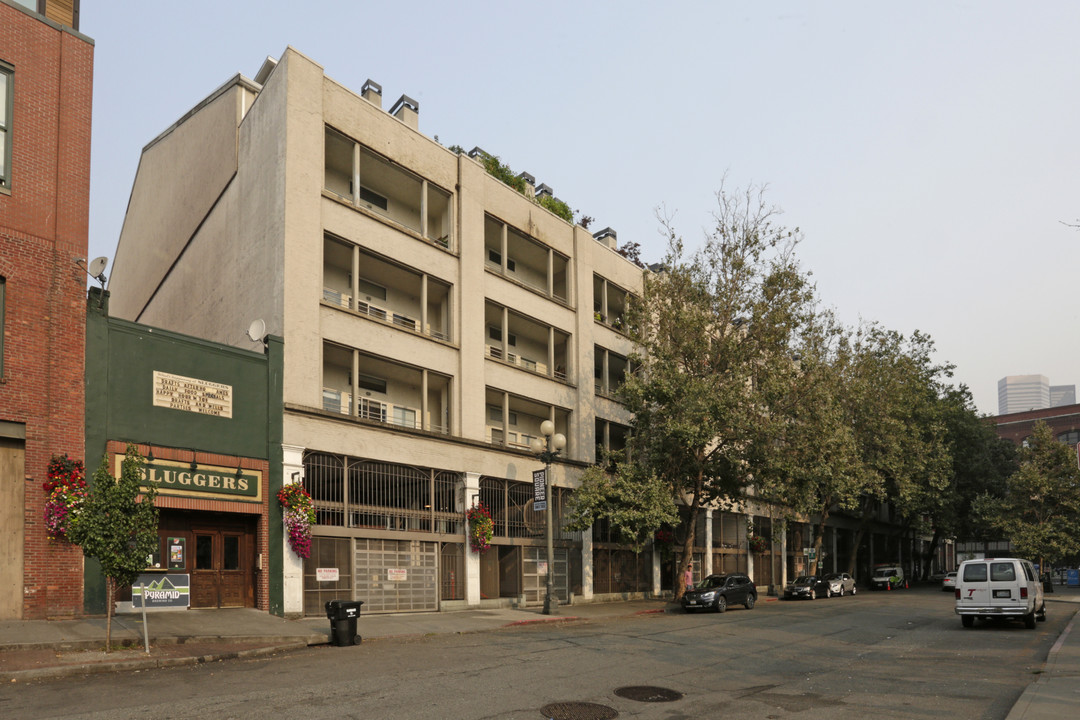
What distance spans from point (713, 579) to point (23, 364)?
22748 millimetres

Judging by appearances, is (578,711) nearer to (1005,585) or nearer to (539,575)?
(1005,585)

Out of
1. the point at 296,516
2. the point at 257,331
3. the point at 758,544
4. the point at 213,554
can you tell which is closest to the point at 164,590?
the point at 213,554

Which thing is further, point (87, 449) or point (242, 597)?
point (242, 597)

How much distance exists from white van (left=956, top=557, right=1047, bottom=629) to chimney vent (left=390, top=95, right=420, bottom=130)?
2234 cm

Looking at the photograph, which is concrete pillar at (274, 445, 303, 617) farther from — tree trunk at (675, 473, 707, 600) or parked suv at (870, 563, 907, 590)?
parked suv at (870, 563, 907, 590)

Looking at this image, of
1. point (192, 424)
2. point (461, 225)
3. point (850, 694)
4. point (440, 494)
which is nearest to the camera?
point (850, 694)

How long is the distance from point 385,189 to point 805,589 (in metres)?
27.8

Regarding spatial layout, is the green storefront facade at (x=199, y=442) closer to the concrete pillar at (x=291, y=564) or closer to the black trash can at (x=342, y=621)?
the concrete pillar at (x=291, y=564)

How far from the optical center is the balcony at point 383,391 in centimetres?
2573

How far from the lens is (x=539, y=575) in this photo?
→ 1224 inches

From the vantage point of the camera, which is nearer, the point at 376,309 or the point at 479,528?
the point at 479,528

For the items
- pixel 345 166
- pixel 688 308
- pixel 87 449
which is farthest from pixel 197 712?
pixel 688 308

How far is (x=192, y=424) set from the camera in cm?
2088

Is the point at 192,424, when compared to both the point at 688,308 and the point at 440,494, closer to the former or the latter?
the point at 440,494
